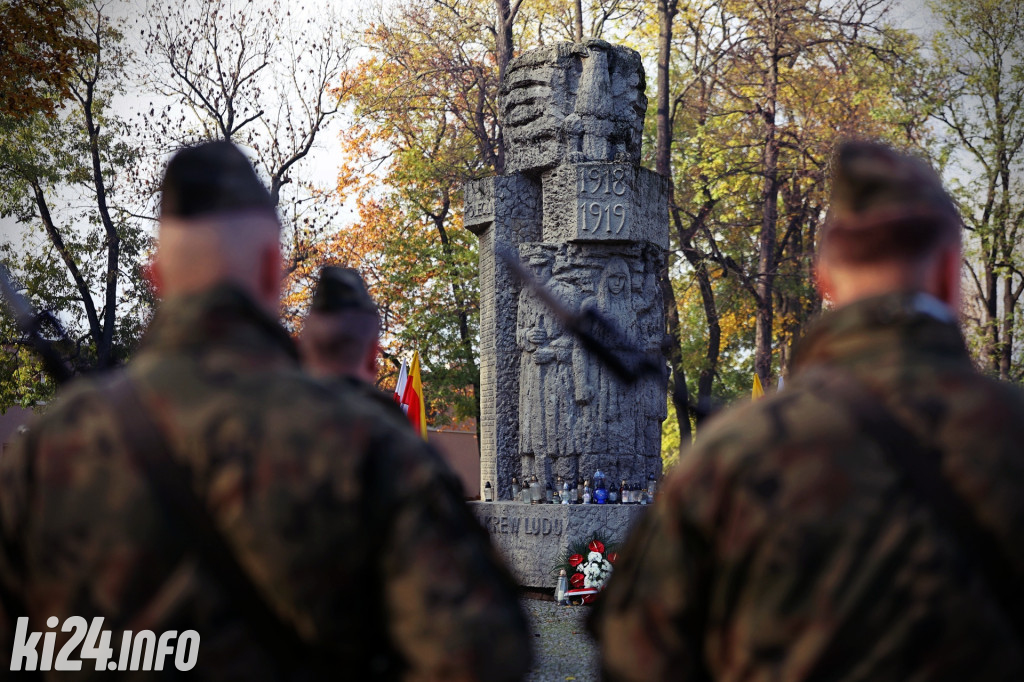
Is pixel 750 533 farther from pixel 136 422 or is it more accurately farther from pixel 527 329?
pixel 527 329

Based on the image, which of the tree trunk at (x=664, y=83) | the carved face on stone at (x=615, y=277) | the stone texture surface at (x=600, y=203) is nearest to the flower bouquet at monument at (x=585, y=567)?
the carved face on stone at (x=615, y=277)

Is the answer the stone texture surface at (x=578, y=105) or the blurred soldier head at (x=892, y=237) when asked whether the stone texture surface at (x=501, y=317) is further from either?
the blurred soldier head at (x=892, y=237)

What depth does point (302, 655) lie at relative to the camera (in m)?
1.75

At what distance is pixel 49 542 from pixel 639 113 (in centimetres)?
1345

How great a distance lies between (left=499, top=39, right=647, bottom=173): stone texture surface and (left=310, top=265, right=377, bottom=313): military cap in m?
10.7

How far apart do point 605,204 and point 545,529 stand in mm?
3988

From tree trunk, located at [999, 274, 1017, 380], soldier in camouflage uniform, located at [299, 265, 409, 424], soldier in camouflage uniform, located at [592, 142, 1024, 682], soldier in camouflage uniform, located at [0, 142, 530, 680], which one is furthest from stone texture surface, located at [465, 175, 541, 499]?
tree trunk, located at [999, 274, 1017, 380]

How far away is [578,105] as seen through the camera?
1434cm

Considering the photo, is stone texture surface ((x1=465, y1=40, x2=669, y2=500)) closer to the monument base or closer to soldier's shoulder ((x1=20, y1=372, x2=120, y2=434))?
the monument base

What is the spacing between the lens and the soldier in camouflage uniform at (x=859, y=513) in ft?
5.75

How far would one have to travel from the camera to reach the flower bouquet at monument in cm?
1244

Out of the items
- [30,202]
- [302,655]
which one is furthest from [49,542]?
[30,202]

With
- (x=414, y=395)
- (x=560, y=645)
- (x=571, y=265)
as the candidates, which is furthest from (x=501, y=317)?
(x=560, y=645)

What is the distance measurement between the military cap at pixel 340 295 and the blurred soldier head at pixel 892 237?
1.81 meters
